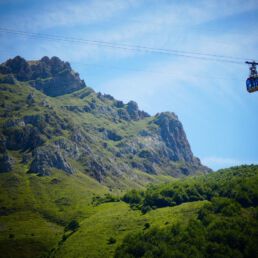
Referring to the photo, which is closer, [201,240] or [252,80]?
[252,80]

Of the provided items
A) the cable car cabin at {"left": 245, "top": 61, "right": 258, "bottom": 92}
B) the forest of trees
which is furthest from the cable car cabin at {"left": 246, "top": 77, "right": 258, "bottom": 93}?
the forest of trees

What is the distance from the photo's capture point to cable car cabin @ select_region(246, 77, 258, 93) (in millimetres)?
63591

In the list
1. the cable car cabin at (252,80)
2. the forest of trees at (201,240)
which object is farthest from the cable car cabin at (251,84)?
the forest of trees at (201,240)

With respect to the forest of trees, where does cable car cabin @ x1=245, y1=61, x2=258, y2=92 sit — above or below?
above

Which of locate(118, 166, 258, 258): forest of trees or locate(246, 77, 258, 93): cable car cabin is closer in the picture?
locate(246, 77, 258, 93): cable car cabin

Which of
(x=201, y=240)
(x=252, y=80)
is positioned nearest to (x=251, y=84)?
(x=252, y=80)

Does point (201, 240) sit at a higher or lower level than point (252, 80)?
lower

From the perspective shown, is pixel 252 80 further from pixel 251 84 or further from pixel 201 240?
pixel 201 240

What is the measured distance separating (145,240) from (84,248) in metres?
31.1

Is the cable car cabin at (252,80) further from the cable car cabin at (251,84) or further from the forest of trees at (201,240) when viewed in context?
the forest of trees at (201,240)

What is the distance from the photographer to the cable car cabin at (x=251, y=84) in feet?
209

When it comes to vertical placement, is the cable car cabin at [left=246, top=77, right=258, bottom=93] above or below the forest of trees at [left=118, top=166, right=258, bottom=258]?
above

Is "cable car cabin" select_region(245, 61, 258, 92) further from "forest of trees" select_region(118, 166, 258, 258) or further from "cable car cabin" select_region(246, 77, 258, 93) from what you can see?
"forest of trees" select_region(118, 166, 258, 258)

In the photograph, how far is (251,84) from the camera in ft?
212
